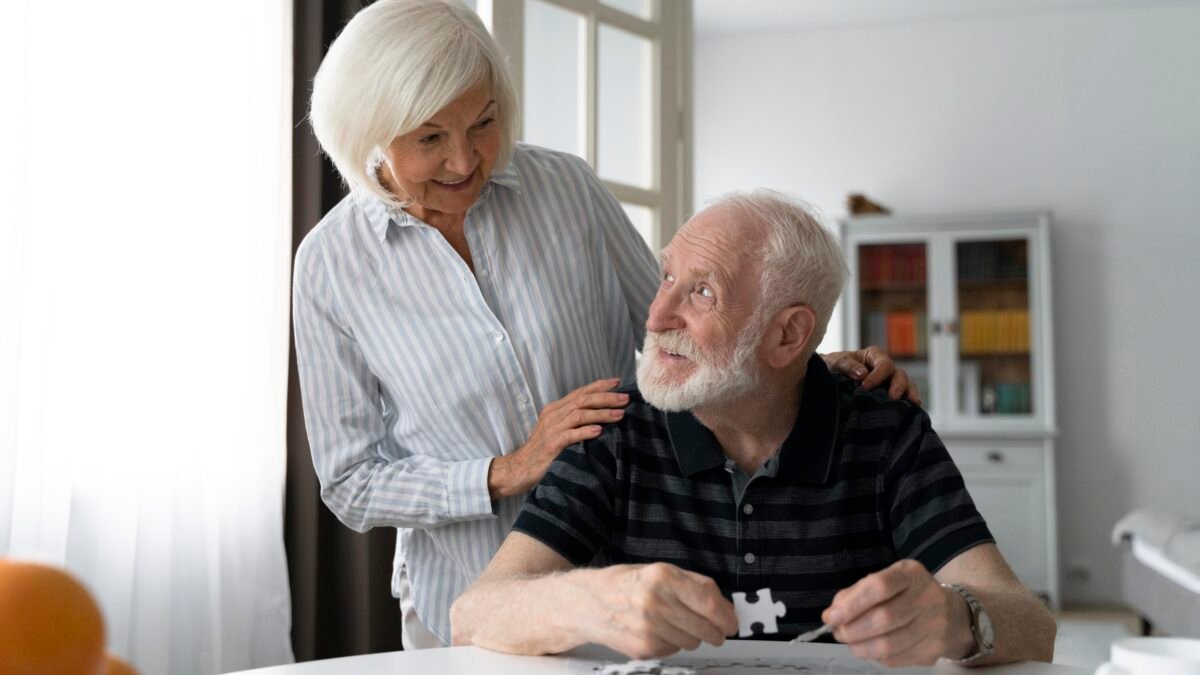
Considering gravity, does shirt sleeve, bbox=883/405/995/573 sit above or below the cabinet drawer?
above

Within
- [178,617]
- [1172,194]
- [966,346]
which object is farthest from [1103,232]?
[178,617]

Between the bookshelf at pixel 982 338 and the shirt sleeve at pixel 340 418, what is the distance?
201 inches

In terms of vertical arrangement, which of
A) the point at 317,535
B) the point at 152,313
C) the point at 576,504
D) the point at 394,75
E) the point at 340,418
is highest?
the point at 394,75

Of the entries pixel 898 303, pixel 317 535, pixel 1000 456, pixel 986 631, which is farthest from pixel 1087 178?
pixel 986 631

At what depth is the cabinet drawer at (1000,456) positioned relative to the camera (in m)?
6.35

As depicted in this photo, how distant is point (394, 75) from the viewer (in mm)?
1563

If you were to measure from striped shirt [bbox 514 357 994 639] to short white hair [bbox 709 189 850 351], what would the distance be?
0.46ft

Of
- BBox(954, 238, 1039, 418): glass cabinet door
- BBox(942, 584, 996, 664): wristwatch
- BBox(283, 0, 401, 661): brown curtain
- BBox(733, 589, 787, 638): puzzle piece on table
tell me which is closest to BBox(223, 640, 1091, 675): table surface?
BBox(942, 584, 996, 664): wristwatch

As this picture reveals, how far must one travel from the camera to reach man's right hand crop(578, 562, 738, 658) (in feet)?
3.68

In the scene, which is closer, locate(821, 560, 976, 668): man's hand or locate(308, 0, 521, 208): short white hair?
locate(821, 560, 976, 668): man's hand

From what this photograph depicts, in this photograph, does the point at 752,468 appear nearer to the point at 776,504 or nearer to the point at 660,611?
the point at 776,504

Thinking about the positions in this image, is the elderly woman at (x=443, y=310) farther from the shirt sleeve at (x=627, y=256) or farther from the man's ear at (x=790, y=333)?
the man's ear at (x=790, y=333)

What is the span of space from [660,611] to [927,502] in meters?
0.54

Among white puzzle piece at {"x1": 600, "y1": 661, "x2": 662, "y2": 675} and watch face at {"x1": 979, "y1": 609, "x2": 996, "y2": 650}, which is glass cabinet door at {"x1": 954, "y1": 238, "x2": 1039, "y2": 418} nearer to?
watch face at {"x1": 979, "y1": 609, "x2": 996, "y2": 650}
